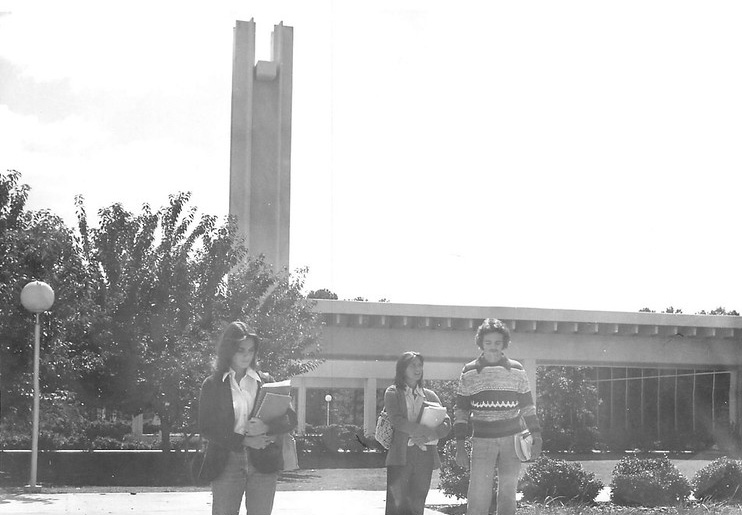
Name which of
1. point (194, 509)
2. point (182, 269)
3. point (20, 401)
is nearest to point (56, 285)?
point (20, 401)

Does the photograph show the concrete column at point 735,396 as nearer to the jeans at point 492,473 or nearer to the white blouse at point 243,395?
the jeans at point 492,473

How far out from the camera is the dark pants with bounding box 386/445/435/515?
7.54m

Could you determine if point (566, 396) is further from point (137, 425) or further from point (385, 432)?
point (385, 432)

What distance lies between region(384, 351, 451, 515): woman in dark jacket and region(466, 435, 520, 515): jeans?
340 millimetres

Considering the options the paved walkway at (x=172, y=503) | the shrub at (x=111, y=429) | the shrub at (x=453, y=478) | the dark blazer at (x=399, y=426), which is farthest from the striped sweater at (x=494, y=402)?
the shrub at (x=111, y=429)

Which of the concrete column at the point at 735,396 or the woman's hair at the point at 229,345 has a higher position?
the woman's hair at the point at 229,345

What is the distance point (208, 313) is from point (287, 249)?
90.1 ft

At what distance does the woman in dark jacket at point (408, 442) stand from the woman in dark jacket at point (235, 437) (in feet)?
5.55

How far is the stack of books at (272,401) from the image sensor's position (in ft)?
19.4

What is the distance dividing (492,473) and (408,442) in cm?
73


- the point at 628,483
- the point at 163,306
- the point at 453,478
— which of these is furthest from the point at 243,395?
the point at 163,306

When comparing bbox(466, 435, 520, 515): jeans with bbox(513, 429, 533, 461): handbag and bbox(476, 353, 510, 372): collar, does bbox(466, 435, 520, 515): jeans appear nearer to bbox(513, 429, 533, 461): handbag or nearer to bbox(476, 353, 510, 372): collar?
bbox(513, 429, 533, 461): handbag

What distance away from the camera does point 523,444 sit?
7.41m

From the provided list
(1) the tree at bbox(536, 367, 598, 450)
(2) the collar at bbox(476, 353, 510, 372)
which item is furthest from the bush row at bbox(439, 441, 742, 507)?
(1) the tree at bbox(536, 367, 598, 450)
